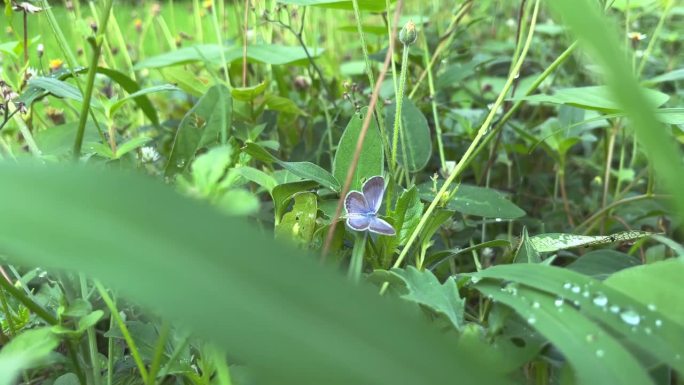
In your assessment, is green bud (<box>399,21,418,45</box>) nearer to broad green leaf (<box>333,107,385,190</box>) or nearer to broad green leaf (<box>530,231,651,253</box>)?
broad green leaf (<box>333,107,385,190</box>)

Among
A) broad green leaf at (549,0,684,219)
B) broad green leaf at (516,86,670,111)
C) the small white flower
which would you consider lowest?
the small white flower

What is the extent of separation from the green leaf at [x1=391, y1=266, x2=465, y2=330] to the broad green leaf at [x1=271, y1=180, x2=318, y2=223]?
0.46 feet

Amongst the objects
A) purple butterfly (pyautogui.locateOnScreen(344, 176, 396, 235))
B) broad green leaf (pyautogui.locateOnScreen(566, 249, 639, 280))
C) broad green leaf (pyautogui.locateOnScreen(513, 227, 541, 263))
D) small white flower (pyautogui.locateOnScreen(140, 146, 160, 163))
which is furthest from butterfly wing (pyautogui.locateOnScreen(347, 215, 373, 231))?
small white flower (pyautogui.locateOnScreen(140, 146, 160, 163))

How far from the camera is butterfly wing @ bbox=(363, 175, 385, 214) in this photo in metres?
0.48

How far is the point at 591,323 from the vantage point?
328 millimetres

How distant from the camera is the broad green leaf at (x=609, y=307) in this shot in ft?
1.04

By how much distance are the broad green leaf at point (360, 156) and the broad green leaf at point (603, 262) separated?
0.20 meters

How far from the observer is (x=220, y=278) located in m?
0.20

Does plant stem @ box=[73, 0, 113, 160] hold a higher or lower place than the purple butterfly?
higher

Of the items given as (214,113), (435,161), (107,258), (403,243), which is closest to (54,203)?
(107,258)

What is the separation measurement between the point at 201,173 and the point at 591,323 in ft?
0.69

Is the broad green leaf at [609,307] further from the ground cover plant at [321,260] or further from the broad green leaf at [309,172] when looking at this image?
the broad green leaf at [309,172]

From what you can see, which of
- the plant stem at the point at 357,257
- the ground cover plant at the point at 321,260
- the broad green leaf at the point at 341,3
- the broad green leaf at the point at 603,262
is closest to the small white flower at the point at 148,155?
the ground cover plant at the point at 321,260

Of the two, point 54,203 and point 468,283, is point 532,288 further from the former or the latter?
point 54,203
